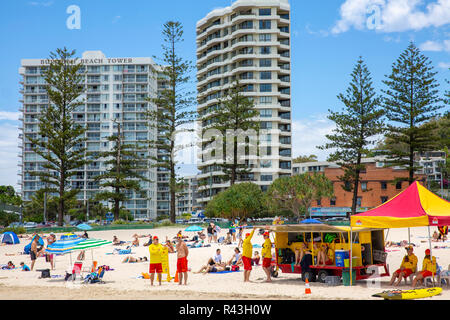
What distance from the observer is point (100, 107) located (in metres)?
98.2

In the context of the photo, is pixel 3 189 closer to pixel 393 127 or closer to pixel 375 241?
pixel 393 127

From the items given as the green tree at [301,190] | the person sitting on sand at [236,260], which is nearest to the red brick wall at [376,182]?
the green tree at [301,190]

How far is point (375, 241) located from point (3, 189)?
298 ft

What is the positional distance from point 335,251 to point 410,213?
88.9 inches

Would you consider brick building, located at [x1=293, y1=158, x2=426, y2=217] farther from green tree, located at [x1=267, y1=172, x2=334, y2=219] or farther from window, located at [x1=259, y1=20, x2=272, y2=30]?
window, located at [x1=259, y1=20, x2=272, y2=30]

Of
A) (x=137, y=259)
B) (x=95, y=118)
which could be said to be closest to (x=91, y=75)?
(x=95, y=118)

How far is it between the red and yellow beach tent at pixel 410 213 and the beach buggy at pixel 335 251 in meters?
0.64

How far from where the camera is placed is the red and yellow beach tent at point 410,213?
12633mm

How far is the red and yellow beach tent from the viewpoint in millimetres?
12633

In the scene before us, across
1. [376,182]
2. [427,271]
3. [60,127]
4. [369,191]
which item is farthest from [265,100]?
[427,271]

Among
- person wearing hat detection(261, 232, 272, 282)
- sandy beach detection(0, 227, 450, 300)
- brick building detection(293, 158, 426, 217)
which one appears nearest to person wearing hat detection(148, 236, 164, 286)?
sandy beach detection(0, 227, 450, 300)

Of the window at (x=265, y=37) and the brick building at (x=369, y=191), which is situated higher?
the window at (x=265, y=37)

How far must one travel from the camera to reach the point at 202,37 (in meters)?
78.8

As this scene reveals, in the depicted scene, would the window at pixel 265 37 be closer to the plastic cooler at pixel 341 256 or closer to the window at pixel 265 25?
the window at pixel 265 25
